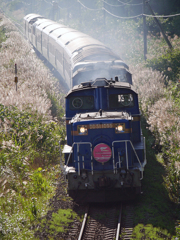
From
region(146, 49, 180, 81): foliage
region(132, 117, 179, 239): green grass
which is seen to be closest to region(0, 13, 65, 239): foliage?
region(132, 117, 179, 239): green grass

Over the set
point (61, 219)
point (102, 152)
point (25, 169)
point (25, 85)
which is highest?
point (25, 85)

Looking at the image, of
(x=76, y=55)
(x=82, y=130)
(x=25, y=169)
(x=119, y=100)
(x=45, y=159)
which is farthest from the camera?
(x=76, y=55)

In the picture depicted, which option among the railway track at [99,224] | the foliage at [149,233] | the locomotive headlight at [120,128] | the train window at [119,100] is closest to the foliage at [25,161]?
the railway track at [99,224]

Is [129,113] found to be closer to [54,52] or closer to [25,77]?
[25,77]

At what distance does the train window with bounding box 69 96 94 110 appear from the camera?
28.0 ft

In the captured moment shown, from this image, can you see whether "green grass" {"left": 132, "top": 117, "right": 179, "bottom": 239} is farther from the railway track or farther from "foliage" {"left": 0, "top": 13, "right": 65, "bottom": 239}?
"foliage" {"left": 0, "top": 13, "right": 65, "bottom": 239}

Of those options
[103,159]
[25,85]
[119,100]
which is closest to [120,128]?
[103,159]

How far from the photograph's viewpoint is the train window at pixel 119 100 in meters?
8.46

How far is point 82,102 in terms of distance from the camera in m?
8.56

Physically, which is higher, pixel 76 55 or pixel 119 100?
pixel 76 55

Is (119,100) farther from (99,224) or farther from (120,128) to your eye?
(99,224)

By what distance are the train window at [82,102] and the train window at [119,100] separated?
1.87 feet

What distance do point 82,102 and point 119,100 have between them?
1061mm

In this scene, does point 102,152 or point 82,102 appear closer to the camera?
point 102,152
